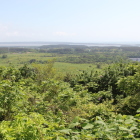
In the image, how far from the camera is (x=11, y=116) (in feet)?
18.7

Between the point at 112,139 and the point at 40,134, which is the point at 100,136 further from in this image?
the point at 40,134

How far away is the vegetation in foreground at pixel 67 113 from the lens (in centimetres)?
197

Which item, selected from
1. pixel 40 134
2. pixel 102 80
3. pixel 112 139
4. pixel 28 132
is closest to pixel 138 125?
pixel 112 139

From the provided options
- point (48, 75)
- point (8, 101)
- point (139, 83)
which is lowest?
point (48, 75)

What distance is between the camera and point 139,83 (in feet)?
22.4

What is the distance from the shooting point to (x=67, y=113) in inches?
263

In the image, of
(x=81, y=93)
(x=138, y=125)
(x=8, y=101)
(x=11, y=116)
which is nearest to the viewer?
(x=138, y=125)

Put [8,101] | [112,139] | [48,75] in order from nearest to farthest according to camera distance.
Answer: [112,139] < [8,101] < [48,75]

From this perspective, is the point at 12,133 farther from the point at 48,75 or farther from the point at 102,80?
the point at 48,75

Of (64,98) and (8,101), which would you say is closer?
(8,101)

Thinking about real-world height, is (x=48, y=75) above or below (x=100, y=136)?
below

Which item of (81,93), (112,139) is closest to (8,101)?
(112,139)

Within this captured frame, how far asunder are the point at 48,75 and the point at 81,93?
46.9 ft

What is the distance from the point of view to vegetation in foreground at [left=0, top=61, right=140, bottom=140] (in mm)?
1968
